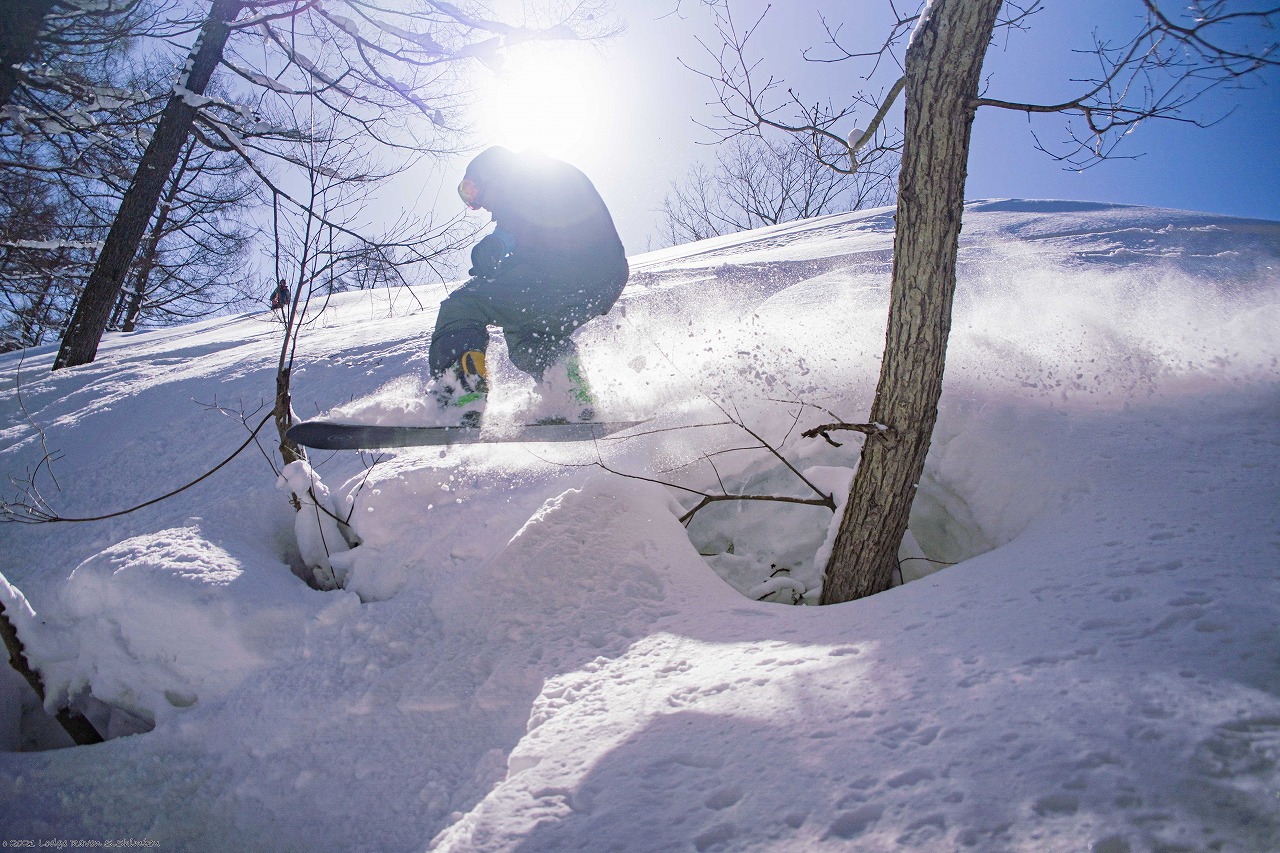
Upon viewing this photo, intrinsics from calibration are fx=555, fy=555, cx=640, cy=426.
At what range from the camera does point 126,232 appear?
4797 millimetres

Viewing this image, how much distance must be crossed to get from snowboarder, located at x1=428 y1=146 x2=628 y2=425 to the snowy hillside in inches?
10.9

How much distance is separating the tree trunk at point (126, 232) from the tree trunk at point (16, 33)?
87 cm

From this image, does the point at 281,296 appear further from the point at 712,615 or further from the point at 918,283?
the point at 918,283

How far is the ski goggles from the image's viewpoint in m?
3.65

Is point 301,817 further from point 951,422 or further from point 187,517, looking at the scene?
point 951,422

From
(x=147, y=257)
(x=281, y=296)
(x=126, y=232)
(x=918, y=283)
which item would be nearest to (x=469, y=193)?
(x=281, y=296)

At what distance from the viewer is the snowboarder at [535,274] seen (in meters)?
3.38

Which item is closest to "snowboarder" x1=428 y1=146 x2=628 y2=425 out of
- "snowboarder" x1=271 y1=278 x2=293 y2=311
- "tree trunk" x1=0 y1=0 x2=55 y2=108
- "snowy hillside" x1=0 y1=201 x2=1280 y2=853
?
"snowy hillside" x1=0 y1=201 x2=1280 y2=853

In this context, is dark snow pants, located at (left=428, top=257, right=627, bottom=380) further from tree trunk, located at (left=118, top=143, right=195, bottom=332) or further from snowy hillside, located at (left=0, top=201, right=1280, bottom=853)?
tree trunk, located at (left=118, top=143, right=195, bottom=332)

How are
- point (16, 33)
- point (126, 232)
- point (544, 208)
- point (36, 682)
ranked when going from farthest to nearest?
1. point (126, 232)
2. point (16, 33)
3. point (544, 208)
4. point (36, 682)

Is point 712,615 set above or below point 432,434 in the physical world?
below

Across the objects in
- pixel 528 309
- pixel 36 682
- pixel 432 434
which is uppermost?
pixel 528 309

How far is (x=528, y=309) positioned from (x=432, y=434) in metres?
1.09

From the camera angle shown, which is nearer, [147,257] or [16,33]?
[16,33]
